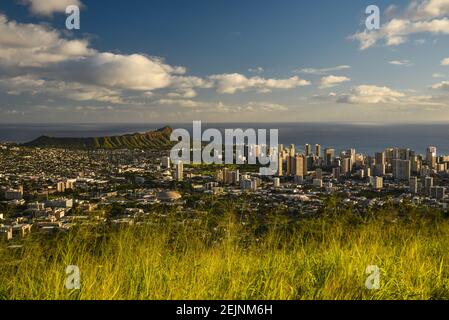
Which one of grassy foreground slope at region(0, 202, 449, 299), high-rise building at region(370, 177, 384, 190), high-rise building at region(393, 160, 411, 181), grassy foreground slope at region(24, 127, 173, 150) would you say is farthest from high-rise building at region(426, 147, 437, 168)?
grassy foreground slope at region(0, 202, 449, 299)

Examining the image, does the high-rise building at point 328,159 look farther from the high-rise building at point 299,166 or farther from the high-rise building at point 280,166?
the high-rise building at point 280,166

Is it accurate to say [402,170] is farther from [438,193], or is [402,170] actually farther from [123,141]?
[123,141]

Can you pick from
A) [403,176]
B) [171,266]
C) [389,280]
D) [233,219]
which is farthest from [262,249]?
[403,176]

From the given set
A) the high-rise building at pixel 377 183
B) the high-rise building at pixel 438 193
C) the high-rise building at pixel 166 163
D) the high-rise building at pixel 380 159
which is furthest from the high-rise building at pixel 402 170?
the high-rise building at pixel 166 163

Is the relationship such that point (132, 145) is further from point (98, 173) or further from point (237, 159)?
point (98, 173)

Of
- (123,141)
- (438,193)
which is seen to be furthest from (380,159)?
(123,141)

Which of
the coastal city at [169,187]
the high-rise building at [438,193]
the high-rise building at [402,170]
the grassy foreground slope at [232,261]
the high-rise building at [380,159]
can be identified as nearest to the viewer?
the grassy foreground slope at [232,261]
